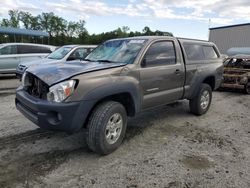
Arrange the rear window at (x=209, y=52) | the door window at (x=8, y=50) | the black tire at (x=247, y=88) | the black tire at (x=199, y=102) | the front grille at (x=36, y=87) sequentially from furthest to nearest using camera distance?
the door window at (x=8, y=50) < the black tire at (x=247, y=88) < the rear window at (x=209, y=52) < the black tire at (x=199, y=102) < the front grille at (x=36, y=87)

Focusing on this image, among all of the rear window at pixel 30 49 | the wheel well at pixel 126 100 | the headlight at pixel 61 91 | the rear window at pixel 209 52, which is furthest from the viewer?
the rear window at pixel 30 49

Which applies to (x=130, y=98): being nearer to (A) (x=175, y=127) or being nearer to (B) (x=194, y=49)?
(A) (x=175, y=127)

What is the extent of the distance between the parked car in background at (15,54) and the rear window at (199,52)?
8797 mm

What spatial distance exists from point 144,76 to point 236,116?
132 inches

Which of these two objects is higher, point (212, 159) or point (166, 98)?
point (166, 98)

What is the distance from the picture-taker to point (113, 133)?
13.2 ft

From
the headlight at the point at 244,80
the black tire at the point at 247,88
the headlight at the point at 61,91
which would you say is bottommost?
the black tire at the point at 247,88

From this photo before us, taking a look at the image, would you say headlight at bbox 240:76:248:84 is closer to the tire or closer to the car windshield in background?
the car windshield in background

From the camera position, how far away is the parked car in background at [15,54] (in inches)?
464

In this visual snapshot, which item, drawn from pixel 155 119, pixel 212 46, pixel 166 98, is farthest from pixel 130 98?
pixel 212 46

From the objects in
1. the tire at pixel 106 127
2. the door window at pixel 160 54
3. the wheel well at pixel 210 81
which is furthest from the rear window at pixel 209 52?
the tire at pixel 106 127

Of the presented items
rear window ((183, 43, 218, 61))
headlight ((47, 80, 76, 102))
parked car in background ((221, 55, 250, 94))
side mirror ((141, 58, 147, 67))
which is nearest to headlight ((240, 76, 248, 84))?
parked car in background ((221, 55, 250, 94))

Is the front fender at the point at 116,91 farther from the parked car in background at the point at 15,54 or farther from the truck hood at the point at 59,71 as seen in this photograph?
the parked car in background at the point at 15,54

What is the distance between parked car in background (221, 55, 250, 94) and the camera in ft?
30.8
